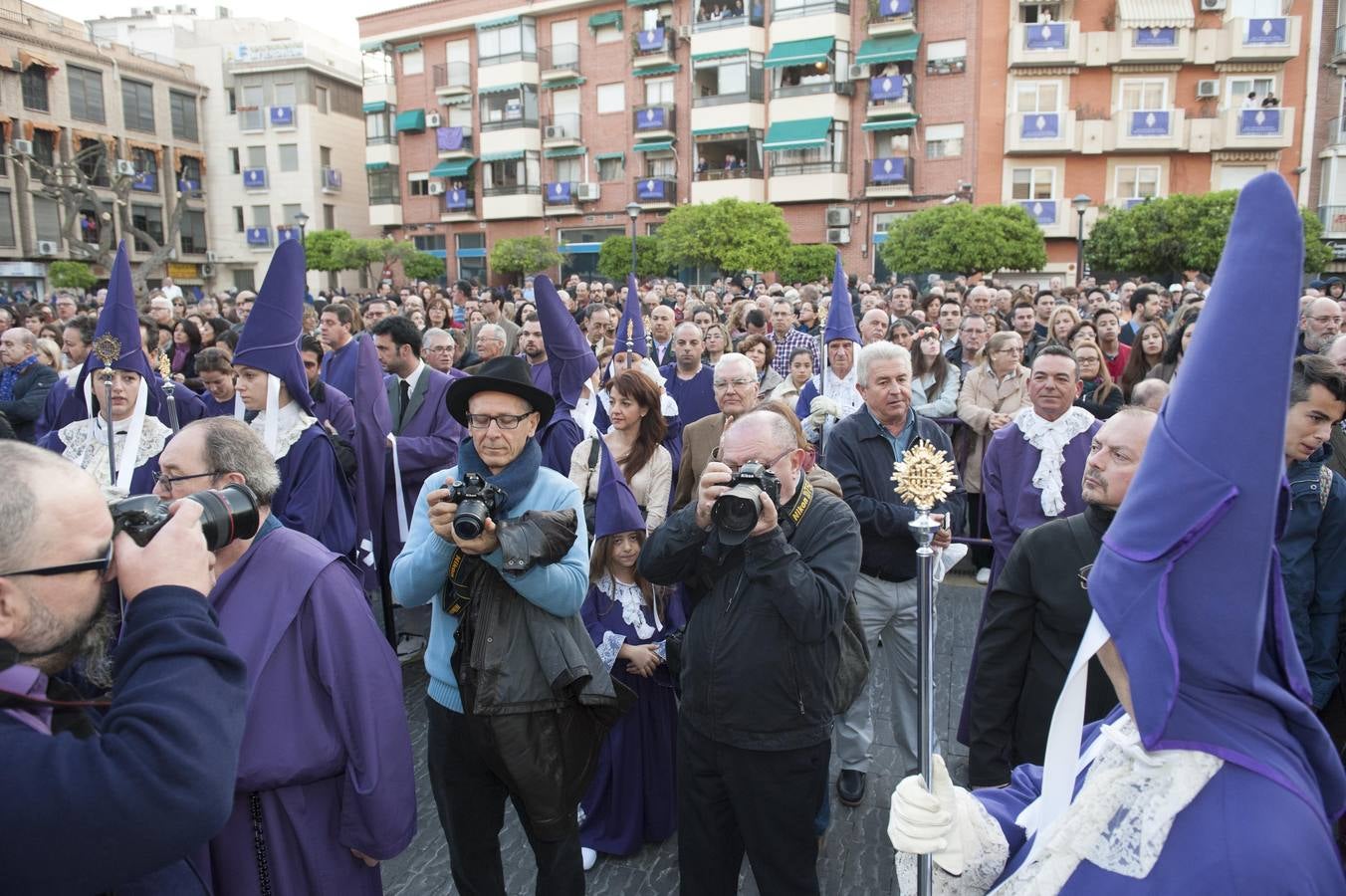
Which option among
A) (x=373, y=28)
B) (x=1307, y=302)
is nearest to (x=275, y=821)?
(x=1307, y=302)

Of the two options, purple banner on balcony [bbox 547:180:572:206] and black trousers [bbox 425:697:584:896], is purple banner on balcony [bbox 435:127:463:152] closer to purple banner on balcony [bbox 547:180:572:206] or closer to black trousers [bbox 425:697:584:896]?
purple banner on balcony [bbox 547:180:572:206]

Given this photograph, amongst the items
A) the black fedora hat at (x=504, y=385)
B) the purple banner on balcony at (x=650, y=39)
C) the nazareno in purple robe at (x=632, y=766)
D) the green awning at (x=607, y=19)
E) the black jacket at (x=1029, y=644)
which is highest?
the green awning at (x=607, y=19)

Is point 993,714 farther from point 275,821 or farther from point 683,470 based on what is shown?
point 275,821

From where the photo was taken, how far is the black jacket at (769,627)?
2.75 metres

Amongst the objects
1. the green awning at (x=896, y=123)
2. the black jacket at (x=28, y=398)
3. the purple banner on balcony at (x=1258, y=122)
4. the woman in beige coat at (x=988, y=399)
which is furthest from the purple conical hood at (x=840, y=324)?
the purple banner on balcony at (x=1258, y=122)

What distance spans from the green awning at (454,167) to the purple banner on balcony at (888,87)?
18.1m

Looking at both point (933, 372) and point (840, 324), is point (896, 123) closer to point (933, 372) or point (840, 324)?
point (933, 372)

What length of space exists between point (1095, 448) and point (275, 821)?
2690mm

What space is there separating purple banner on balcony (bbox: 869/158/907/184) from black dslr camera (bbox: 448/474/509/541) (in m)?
32.5

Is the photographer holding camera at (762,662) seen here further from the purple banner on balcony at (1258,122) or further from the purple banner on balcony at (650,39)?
the purple banner on balcony at (650,39)

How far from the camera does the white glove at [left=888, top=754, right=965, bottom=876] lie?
173 centimetres

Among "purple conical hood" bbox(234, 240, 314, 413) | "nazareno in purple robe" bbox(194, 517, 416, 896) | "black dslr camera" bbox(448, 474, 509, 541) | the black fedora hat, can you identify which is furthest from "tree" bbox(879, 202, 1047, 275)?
"nazareno in purple robe" bbox(194, 517, 416, 896)

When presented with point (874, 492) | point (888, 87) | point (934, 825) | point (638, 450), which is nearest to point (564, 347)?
point (638, 450)

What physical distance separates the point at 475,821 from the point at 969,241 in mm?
25310
